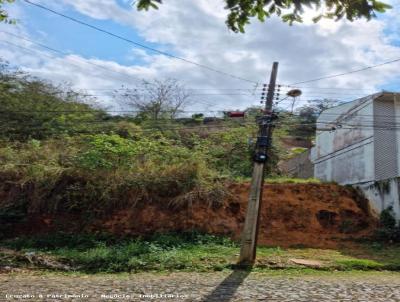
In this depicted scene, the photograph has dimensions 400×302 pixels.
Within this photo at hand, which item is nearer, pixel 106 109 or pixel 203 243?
pixel 203 243

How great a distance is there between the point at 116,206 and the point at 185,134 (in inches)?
Answer: 521

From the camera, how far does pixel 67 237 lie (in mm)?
16422

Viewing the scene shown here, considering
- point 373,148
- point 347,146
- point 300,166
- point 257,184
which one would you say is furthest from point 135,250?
point 300,166

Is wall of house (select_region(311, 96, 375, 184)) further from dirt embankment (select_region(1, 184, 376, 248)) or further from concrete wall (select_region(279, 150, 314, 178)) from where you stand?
concrete wall (select_region(279, 150, 314, 178))

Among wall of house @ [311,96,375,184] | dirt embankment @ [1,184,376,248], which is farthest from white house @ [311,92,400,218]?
dirt embankment @ [1,184,376,248]

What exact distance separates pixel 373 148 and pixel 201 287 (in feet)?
Result: 43.2

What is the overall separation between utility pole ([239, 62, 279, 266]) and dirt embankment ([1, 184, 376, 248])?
143 inches

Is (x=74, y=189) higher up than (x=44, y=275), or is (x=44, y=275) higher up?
(x=74, y=189)

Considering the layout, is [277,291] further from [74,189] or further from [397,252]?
[74,189]

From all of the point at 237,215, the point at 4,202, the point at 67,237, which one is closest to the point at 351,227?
the point at 237,215

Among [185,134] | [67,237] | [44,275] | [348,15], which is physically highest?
[185,134]

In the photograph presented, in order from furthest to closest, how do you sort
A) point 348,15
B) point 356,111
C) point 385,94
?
point 356,111 → point 385,94 → point 348,15

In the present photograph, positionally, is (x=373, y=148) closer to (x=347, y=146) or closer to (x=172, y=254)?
(x=347, y=146)

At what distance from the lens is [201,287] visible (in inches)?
402
